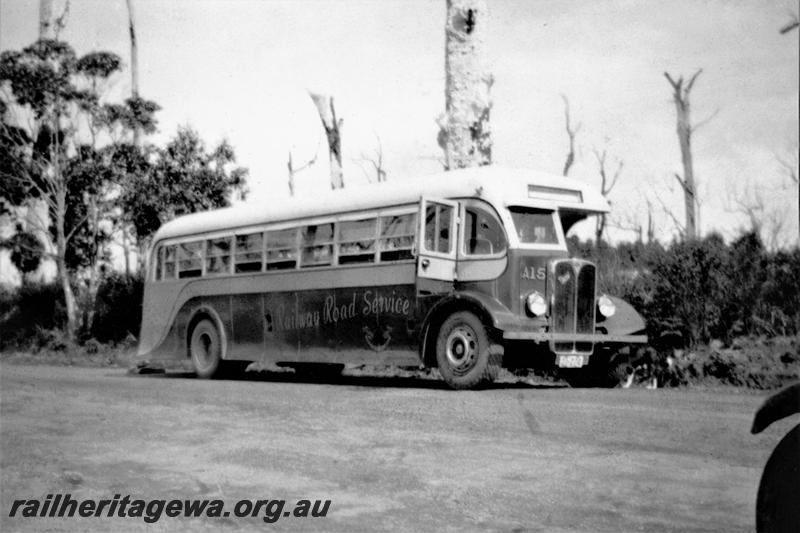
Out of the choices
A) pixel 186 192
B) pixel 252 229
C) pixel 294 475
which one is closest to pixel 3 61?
pixel 186 192

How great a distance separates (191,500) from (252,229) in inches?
375

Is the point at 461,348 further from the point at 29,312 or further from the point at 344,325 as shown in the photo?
the point at 29,312

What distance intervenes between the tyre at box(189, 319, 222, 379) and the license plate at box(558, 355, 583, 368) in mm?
6200

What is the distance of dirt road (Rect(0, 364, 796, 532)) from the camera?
488 cm

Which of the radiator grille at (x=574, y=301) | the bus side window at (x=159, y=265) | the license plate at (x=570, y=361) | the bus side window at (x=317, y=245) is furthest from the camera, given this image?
the bus side window at (x=159, y=265)

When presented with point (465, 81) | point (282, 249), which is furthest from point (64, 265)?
point (465, 81)

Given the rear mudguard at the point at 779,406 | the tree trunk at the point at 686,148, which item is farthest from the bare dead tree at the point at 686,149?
the rear mudguard at the point at 779,406

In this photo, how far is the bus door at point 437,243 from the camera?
36.9 feet

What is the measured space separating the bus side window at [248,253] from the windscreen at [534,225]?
4561mm

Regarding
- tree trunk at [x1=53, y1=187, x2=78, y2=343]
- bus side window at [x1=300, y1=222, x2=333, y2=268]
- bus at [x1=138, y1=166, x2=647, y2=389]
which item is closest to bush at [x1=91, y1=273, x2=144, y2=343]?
tree trunk at [x1=53, y1=187, x2=78, y2=343]

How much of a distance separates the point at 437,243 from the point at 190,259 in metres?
6.11

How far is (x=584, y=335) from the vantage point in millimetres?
11086

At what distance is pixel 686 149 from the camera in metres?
17.3

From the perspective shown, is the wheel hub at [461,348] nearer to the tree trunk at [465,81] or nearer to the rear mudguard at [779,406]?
the tree trunk at [465,81]
